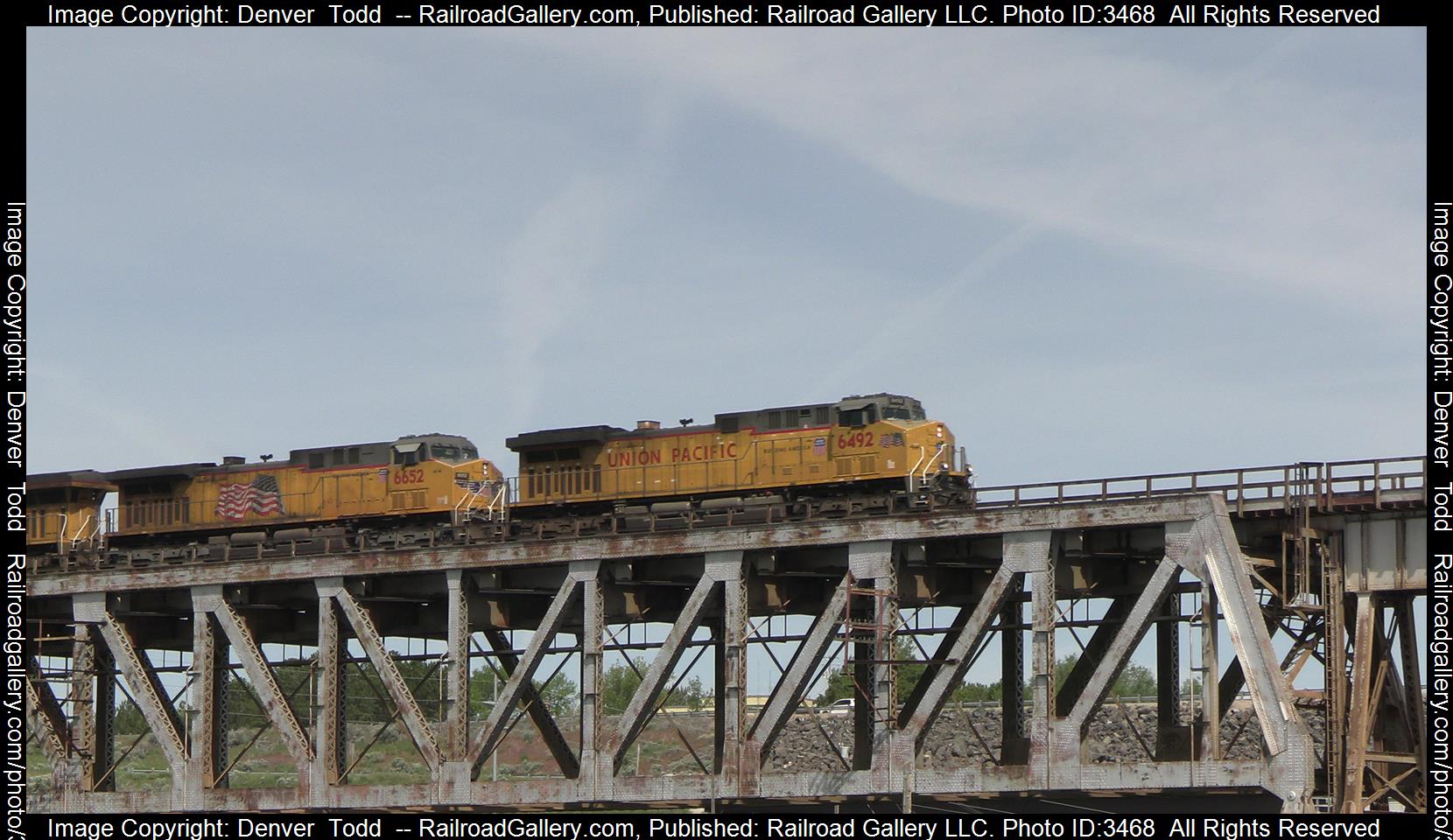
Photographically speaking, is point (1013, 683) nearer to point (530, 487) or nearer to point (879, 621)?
point (879, 621)

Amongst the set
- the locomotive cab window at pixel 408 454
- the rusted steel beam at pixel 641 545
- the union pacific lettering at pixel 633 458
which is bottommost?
the rusted steel beam at pixel 641 545

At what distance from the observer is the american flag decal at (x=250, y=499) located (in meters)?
66.8

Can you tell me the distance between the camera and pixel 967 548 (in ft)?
171

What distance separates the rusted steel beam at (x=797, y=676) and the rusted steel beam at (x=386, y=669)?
28.6 ft

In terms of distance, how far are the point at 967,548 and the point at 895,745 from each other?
6277 millimetres

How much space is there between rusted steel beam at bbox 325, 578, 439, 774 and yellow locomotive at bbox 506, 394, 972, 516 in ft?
27.9

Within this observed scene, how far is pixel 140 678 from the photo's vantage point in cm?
5750

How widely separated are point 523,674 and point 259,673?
791 cm

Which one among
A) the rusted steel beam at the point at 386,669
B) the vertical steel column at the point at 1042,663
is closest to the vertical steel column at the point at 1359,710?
the vertical steel column at the point at 1042,663

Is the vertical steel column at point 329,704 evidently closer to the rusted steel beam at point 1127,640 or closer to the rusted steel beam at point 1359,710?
the rusted steel beam at point 1127,640

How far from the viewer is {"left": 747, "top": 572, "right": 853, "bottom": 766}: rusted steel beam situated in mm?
48812

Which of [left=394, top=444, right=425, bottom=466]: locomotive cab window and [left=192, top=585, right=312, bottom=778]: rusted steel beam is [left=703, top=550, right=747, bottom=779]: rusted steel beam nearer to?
[left=192, top=585, right=312, bottom=778]: rusted steel beam

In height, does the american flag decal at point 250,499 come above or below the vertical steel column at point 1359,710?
above
